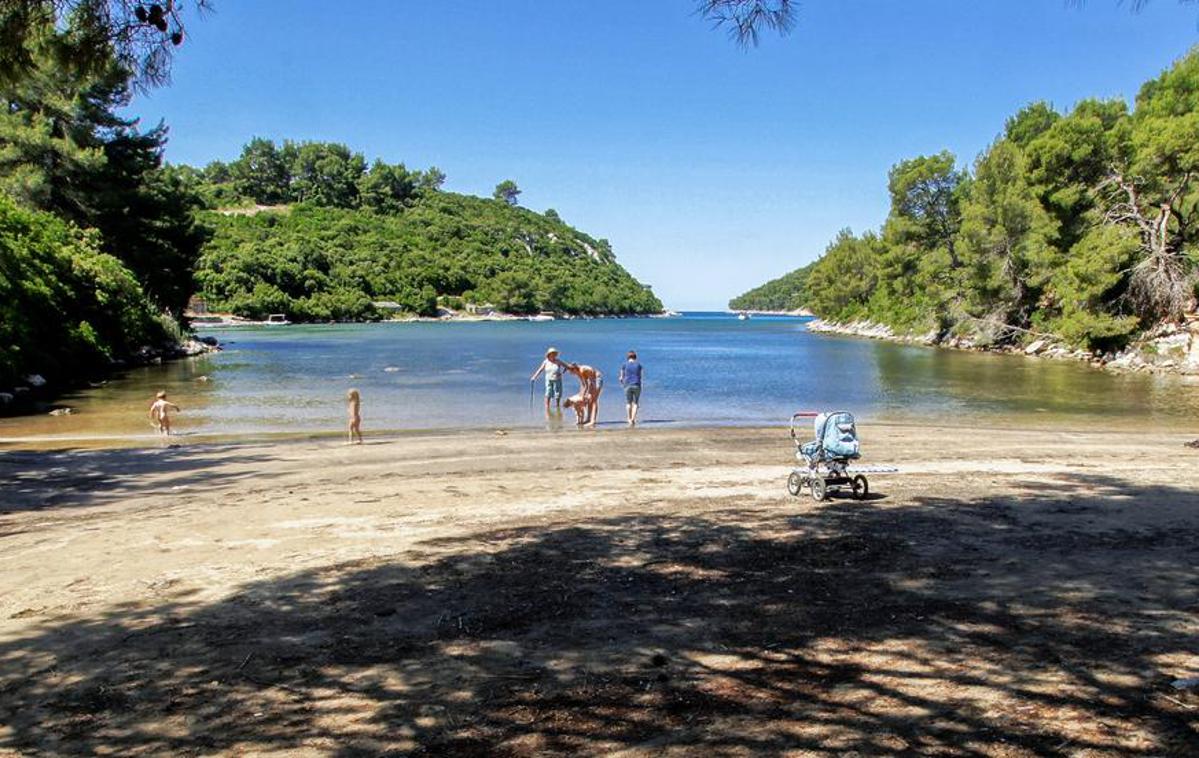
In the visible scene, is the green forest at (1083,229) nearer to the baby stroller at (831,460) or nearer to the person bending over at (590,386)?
the person bending over at (590,386)

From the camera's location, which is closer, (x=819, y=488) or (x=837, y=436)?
(x=819, y=488)

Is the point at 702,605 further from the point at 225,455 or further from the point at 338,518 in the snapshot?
the point at 225,455

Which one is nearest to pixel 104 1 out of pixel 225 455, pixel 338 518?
pixel 338 518

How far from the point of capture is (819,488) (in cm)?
1023

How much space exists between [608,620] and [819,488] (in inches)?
208

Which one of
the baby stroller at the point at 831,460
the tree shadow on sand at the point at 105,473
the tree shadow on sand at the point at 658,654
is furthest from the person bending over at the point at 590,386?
the tree shadow on sand at the point at 658,654

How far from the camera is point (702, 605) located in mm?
6105

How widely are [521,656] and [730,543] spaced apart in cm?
340

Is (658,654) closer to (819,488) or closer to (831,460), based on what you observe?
(819,488)

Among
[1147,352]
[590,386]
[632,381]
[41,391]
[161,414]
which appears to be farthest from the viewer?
[1147,352]

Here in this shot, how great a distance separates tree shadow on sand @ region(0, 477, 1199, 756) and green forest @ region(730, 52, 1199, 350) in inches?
1870

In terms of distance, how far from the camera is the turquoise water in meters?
25.0

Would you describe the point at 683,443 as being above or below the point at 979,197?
below

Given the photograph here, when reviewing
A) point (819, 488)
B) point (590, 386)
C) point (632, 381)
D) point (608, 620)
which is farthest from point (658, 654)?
point (590, 386)
